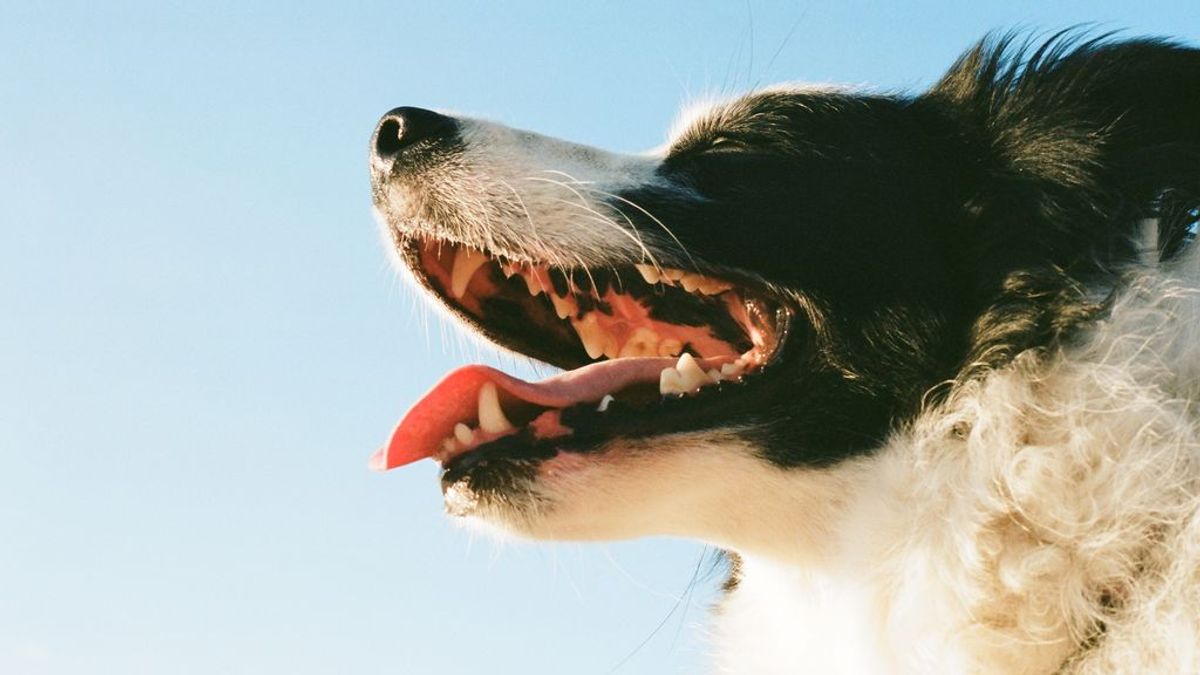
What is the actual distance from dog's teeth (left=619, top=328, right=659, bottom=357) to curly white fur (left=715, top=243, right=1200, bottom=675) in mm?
684

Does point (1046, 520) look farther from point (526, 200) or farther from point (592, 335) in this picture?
point (526, 200)

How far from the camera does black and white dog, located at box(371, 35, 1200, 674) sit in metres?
3.30

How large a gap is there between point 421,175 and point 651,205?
2.07 ft

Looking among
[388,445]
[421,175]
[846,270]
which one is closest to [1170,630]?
[846,270]

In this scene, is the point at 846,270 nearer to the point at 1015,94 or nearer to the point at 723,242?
the point at 723,242

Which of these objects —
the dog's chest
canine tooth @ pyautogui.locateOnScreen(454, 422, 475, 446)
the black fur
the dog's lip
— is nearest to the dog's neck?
the dog's chest

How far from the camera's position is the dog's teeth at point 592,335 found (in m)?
4.14

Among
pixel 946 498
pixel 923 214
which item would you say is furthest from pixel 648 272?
pixel 946 498

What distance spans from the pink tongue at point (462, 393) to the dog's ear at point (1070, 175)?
91 cm

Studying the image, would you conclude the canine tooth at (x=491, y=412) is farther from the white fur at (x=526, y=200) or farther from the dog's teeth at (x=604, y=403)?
the white fur at (x=526, y=200)

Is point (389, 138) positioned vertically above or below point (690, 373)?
above

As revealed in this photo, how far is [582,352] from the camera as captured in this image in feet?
13.7

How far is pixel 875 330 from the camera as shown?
12.5 ft

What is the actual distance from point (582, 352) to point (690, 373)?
1.39 ft
